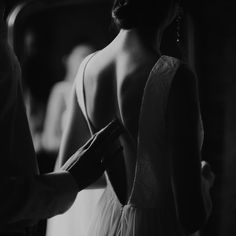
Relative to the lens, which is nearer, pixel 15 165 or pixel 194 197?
pixel 15 165

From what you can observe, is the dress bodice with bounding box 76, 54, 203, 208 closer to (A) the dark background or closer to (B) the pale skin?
(B) the pale skin

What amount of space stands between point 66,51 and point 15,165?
5.36 ft

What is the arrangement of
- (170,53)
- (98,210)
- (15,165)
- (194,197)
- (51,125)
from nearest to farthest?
(15,165), (194,197), (98,210), (170,53), (51,125)

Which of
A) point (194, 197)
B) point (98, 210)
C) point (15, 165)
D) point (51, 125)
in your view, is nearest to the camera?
point (15, 165)

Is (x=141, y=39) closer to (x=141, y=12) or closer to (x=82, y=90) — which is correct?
(x=141, y=12)

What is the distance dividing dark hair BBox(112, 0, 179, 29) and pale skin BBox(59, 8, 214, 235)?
2 centimetres

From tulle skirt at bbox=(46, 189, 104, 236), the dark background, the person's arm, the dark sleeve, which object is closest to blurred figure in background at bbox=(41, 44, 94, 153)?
the dark background

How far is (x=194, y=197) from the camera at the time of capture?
99 centimetres

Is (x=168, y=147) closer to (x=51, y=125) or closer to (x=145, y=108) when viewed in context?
(x=145, y=108)

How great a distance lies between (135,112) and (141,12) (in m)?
0.23

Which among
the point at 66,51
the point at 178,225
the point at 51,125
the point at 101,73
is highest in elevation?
the point at 101,73

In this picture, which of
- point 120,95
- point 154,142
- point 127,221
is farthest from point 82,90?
point 127,221

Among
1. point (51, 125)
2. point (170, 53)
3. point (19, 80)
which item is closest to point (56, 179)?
point (19, 80)

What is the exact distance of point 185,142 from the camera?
3.22 feet
